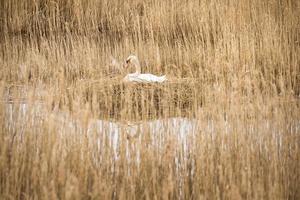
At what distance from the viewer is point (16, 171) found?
4.81 feet

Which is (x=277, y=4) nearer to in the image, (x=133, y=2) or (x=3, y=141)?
(x=133, y=2)

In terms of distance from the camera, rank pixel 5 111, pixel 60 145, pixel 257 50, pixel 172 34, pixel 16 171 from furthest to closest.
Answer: pixel 172 34, pixel 257 50, pixel 5 111, pixel 60 145, pixel 16 171

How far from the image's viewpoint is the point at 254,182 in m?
1.54

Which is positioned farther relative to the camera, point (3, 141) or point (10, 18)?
point (10, 18)

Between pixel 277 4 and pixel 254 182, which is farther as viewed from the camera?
pixel 277 4

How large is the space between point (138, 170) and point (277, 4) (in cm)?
333

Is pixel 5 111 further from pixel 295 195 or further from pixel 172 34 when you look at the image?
pixel 172 34

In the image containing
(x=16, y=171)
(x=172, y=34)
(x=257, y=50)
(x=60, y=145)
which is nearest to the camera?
(x=16, y=171)

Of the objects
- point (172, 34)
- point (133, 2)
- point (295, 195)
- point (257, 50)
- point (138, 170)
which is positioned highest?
point (133, 2)

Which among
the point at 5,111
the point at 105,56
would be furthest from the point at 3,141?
the point at 105,56

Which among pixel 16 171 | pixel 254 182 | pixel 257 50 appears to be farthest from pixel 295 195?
pixel 257 50

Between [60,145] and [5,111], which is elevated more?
[5,111]

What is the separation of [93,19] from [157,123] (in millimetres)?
3195

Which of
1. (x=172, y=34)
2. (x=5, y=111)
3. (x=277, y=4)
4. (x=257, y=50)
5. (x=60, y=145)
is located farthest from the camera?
(x=172, y=34)
